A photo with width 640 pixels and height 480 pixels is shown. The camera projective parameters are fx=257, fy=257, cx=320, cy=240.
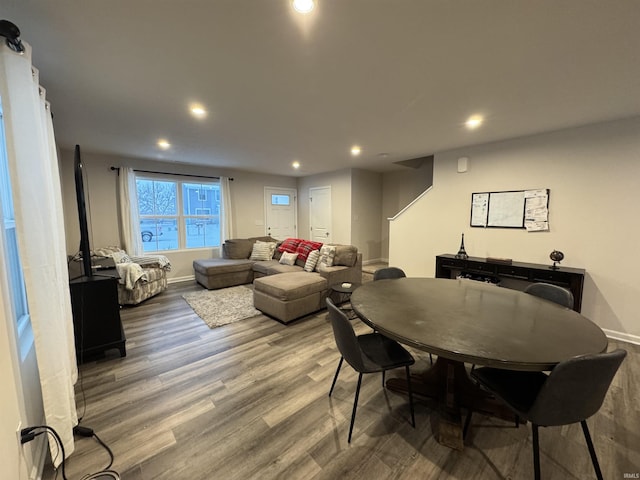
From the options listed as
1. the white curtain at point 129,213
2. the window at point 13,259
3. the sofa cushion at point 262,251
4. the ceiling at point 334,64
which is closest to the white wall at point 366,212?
the sofa cushion at point 262,251

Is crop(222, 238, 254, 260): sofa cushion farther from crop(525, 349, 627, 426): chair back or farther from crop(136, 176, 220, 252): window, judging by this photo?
crop(525, 349, 627, 426): chair back

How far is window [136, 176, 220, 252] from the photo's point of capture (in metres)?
5.12

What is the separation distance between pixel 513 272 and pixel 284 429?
3.28m

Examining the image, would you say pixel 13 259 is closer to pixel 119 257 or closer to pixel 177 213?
pixel 119 257

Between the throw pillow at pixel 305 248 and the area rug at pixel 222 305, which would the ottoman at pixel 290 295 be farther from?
the throw pillow at pixel 305 248

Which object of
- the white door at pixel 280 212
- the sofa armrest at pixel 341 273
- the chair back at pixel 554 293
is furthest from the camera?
the white door at pixel 280 212

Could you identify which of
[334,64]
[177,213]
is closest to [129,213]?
[177,213]

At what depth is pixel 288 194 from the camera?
7270 mm

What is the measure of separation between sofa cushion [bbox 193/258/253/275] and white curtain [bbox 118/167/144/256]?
1108 mm

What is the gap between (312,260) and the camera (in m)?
4.33

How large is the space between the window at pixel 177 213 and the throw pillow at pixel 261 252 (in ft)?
3.57

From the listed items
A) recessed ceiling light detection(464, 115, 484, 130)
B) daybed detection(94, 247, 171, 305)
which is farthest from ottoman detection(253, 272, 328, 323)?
recessed ceiling light detection(464, 115, 484, 130)

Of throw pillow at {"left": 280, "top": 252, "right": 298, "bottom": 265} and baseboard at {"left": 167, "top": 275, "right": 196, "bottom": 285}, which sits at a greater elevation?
throw pillow at {"left": 280, "top": 252, "right": 298, "bottom": 265}

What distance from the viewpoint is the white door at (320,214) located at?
6588 mm
